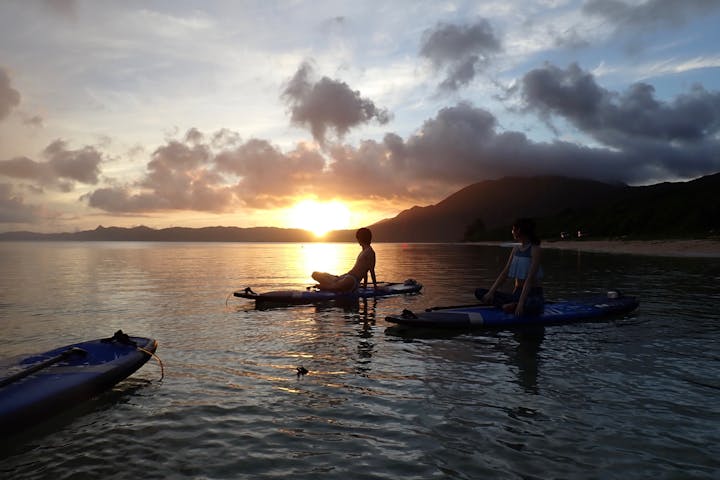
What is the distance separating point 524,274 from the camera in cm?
1473

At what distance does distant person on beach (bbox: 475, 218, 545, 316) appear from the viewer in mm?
14094

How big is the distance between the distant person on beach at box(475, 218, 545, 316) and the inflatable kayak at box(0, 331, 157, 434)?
35.3 ft

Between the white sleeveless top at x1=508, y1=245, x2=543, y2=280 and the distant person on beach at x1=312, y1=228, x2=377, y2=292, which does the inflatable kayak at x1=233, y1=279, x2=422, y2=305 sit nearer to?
the distant person on beach at x1=312, y1=228, x2=377, y2=292

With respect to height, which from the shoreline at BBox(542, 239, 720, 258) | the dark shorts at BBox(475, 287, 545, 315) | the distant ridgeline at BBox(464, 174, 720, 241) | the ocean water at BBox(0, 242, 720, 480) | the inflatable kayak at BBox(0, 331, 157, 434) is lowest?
the ocean water at BBox(0, 242, 720, 480)

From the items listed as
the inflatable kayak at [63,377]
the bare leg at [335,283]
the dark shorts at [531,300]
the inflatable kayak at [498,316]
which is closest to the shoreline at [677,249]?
the inflatable kayak at [498,316]

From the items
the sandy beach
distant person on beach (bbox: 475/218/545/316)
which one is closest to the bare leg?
distant person on beach (bbox: 475/218/545/316)

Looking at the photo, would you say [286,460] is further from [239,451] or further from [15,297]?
[15,297]

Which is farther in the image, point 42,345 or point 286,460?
point 42,345

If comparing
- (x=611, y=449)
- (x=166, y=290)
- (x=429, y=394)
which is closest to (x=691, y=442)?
(x=611, y=449)

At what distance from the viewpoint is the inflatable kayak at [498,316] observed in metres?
14.9

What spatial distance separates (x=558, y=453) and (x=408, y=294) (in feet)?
61.5

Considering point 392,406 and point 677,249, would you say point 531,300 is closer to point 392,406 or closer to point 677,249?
point 392,406

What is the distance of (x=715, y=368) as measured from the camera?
1070 cm

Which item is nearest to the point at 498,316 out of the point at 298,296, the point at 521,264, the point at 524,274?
the point at 524,274
